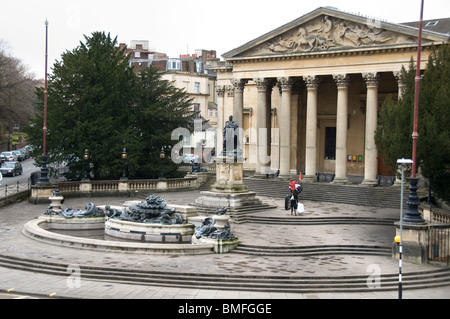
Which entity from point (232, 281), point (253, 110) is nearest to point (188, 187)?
point (253, 110)

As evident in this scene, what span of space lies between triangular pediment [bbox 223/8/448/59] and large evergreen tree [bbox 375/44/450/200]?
11.0m

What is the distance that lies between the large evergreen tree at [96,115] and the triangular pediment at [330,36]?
10.5 meters

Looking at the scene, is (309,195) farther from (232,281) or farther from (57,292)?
(57,292)

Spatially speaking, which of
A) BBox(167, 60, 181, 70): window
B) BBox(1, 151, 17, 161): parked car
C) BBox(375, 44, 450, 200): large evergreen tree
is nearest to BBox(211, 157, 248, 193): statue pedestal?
BBox(375, 44, 450, 200): large evergreen tree

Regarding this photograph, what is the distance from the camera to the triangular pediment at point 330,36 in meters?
41.6

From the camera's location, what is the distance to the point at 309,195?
44.4 m

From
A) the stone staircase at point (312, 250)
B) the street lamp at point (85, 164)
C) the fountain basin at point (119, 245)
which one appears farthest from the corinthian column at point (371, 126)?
the fountain basin at point (119, 245)

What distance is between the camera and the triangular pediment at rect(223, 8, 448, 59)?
41.6 meters

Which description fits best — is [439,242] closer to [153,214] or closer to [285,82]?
[153,214]

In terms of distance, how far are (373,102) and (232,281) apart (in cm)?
2636

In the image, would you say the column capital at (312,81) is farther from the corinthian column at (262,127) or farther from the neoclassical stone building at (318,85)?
the corinthian column at (262,127)

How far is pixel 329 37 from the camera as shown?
44.9m

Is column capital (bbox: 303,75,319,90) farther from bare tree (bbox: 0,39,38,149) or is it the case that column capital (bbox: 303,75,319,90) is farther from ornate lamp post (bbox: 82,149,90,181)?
bare tree (bbox: 0,39,38,149)

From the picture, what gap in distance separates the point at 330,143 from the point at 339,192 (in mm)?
11610
